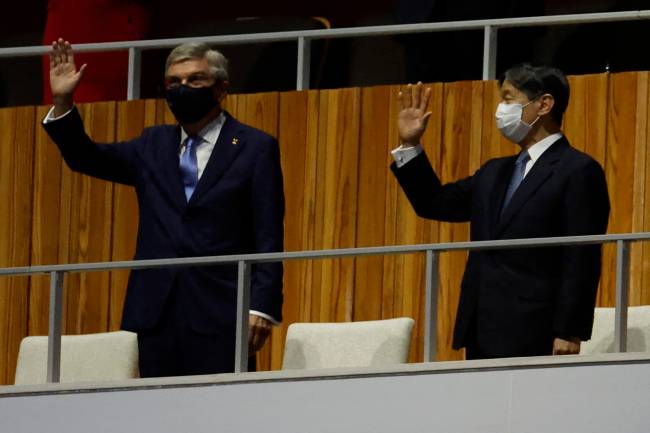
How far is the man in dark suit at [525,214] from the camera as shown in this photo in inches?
313

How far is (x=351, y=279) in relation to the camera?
1005cm

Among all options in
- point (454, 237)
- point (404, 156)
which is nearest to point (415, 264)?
point (454, 237)

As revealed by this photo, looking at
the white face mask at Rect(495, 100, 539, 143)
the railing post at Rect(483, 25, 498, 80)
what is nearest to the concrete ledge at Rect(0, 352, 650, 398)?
the white face mask at Rect(495, 100, 539, 143)

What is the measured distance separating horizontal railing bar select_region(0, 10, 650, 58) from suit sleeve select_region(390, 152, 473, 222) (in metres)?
1.50

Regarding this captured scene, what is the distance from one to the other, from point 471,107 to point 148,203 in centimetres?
191

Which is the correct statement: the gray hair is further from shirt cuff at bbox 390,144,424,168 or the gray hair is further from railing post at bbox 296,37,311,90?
railing post at bbox 296,37,311,90

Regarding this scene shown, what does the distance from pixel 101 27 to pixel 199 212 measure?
9.62 ft

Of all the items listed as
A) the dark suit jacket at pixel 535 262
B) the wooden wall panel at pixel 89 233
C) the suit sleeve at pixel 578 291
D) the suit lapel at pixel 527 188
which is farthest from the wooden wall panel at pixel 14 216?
the suit sleeve at pixel 578 291

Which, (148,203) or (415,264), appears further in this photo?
(415,264)

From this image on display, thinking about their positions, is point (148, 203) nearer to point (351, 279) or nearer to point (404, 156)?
point (404, 156)

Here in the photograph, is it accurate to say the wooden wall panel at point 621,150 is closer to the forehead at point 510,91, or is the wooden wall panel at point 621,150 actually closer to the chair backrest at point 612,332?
the chair backrest at point 612,332

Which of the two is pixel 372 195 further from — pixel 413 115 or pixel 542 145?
pixel 542 145

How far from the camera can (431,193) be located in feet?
27.8

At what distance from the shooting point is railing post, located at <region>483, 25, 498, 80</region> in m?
9.97
